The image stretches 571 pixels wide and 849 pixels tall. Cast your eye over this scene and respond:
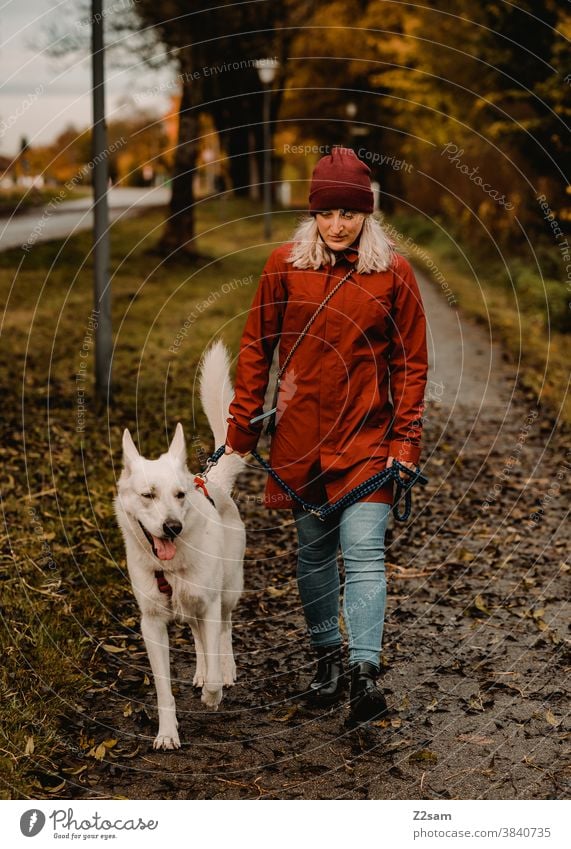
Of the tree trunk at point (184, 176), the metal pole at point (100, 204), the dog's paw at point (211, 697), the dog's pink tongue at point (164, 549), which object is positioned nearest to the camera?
the dog's pink tongue at point (164, 549)

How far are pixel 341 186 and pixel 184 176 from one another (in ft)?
48.1

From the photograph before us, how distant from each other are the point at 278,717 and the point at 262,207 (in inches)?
1378

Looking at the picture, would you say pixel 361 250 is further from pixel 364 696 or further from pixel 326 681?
pixel 326 681

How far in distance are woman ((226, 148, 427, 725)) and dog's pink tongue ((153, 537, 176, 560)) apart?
26.1 inches

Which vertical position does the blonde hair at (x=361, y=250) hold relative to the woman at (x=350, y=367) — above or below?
above

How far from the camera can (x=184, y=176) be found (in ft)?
62.1

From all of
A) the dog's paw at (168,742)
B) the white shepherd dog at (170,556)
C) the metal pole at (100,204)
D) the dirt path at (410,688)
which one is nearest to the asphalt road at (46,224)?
the metal pole at (100,204)

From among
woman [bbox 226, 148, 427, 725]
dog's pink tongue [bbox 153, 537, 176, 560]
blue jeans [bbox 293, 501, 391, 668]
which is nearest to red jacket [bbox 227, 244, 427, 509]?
woman [bbox 226, 148, 427, 725]

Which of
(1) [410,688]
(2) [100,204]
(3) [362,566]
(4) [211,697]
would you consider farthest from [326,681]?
(2) [100,204]

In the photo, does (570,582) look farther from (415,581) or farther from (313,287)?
(313,287)

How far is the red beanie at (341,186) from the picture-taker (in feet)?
15.8

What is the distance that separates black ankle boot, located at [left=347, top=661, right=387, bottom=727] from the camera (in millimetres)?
4812

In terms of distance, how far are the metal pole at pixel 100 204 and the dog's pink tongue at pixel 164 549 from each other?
6298 mm

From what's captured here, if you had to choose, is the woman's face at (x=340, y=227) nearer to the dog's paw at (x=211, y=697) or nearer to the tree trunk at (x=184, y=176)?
the dog's paw at (x=211, y=697)
